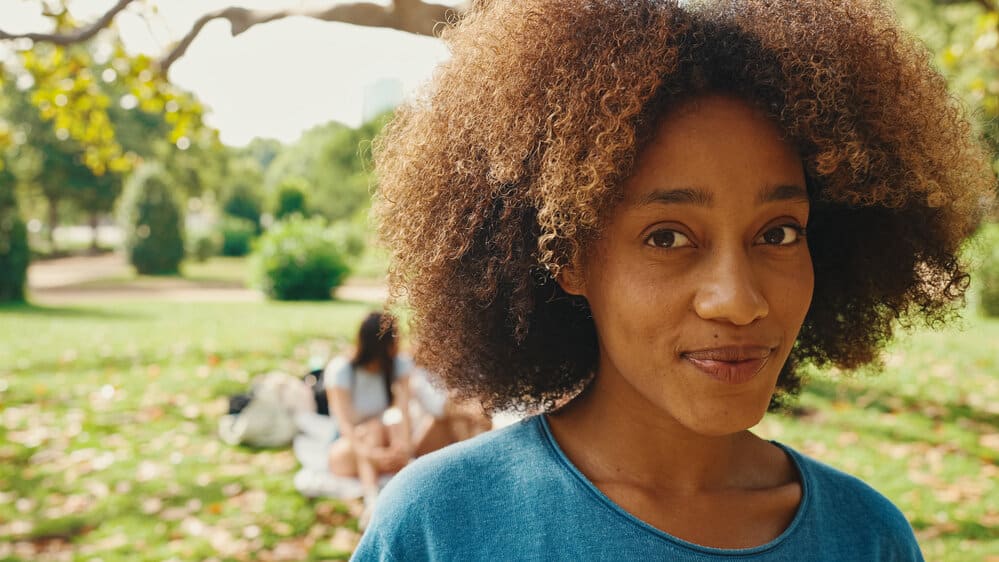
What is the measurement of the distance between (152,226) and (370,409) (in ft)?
76.5

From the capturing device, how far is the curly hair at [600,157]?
1.46 m

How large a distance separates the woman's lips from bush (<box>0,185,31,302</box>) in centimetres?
2035

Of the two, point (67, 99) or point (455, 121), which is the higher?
point (67, 99)

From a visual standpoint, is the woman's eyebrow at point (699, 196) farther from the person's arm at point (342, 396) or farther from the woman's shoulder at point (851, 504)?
the person's arm at point (342, 396)

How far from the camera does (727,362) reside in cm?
138

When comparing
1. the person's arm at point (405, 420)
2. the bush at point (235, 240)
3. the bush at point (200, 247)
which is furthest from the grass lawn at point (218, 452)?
the bush at point (235, 240)

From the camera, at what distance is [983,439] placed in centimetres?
678

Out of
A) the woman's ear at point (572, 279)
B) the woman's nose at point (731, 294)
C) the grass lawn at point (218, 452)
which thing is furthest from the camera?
the grass lawn at point (218, 452)

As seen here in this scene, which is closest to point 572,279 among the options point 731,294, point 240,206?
point 731,294

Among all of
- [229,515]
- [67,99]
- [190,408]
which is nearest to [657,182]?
[229,515]

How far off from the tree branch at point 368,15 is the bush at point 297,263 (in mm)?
14573

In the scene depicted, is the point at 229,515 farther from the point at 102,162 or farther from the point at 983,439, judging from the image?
the point at 983,439

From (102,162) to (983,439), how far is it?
8.27 metres

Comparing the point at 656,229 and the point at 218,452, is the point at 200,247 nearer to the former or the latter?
the point at 218,452
